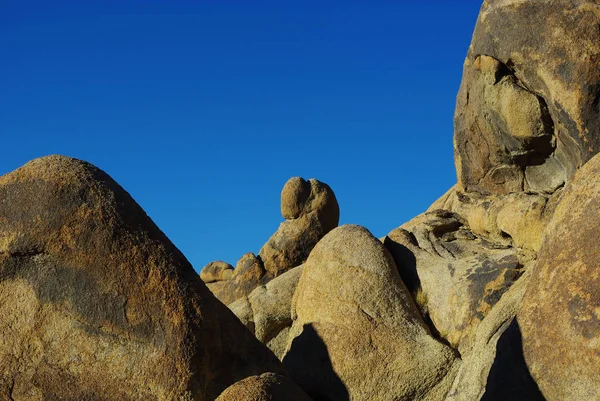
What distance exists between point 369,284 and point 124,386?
3630 millimetres

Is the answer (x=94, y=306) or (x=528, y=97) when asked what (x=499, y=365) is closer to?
(x=94, y=306)

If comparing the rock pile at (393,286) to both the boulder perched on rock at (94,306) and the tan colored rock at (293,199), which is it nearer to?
the boulder perched on rock at (94,306)

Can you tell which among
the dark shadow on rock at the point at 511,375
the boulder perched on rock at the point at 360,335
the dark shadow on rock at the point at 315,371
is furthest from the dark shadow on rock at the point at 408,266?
the dark shadow on rock at the point at 511,375

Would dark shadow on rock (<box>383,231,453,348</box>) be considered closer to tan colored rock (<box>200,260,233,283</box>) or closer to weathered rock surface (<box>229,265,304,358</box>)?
weathered rock surface (<box>229,265,304,358</box>)

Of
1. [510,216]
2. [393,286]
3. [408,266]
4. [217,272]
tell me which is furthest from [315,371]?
[217,272]

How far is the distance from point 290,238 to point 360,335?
7.43 meters

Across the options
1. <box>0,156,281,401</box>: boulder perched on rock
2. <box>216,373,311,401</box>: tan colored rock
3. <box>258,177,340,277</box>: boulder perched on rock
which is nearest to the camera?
<box>216,373,311,401</box>: tan colored rock

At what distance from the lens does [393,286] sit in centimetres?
941

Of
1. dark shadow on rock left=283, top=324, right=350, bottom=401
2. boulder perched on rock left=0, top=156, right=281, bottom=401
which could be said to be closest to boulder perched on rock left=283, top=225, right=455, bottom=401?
dark shadow on rock left=283, top=324, right=350, bottom=401

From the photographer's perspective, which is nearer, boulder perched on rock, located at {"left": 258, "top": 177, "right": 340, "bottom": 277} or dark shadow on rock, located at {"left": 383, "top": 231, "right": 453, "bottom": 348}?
dark shadow on rock, located at {"left": 383, "top": 231, "right": 453, "bottom": 348}

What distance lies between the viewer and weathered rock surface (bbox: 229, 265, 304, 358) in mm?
11047

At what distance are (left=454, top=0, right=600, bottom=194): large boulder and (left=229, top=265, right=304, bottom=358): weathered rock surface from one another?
281 cm

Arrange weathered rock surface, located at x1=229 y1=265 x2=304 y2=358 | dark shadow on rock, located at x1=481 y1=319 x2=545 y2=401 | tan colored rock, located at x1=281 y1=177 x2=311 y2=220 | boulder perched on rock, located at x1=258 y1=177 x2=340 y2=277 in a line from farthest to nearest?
1. tan colored rock, located at x1=281 y1=177 x2=311 y2=220
2. boulder perched on rock, located at x1=258 y1=177 x2=340 y2=277
3. weathered rock surface, located at x1=229 y1=265 x2=304 y2=358
4. dark shadow on rock, located at x1=481 y1=319 x2=545 y2=401

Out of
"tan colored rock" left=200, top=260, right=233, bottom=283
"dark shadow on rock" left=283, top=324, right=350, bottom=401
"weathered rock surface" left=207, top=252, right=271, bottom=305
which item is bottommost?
"dark shadow on rock" left=283, top=324, right=350, bottom=401
